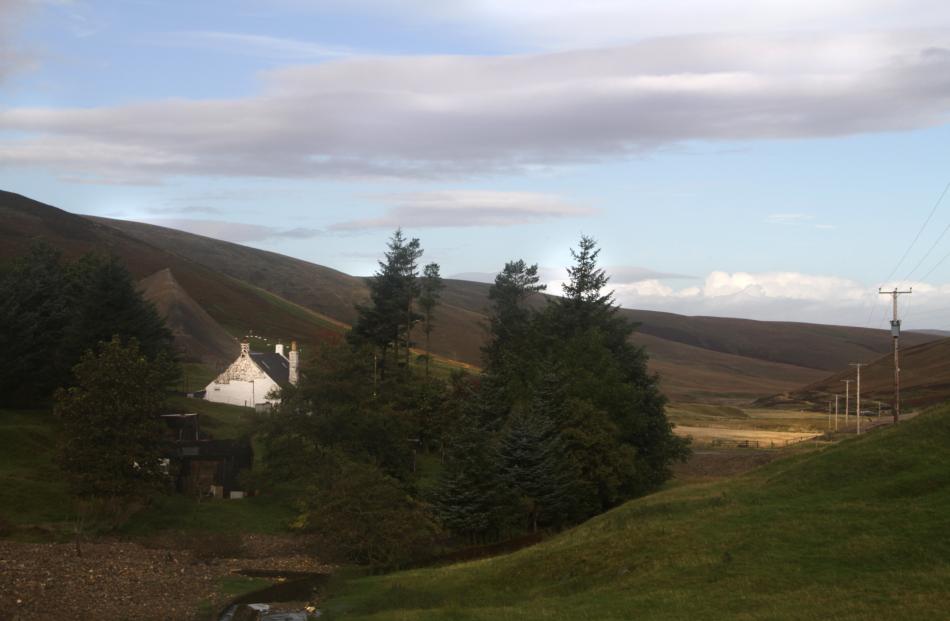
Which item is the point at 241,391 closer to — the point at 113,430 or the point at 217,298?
the point at 113,430

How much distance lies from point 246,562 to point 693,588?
29.6 m

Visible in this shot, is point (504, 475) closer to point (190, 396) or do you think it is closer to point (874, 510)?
point (874, 510)

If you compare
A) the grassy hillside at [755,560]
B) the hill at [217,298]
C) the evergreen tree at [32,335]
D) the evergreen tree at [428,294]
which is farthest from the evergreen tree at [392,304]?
the hill at [217,298]

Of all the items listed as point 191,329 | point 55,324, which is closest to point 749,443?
point 55,324

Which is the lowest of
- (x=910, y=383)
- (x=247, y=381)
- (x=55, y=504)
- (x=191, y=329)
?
(x=55, y=504)

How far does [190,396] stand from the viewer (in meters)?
90.9

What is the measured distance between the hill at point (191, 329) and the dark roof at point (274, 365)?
79.5ft

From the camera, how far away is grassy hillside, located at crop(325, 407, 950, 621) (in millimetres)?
23891

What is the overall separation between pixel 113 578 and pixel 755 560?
27.6 metres

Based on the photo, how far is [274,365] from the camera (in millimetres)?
94438

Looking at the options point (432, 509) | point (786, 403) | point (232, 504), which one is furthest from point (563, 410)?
point (786, 403)

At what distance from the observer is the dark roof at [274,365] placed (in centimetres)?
9031

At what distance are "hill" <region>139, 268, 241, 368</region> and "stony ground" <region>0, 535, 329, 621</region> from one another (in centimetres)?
7172

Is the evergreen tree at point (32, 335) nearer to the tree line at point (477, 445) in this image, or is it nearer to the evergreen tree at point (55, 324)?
the evergreen tree at point (55, 324)
